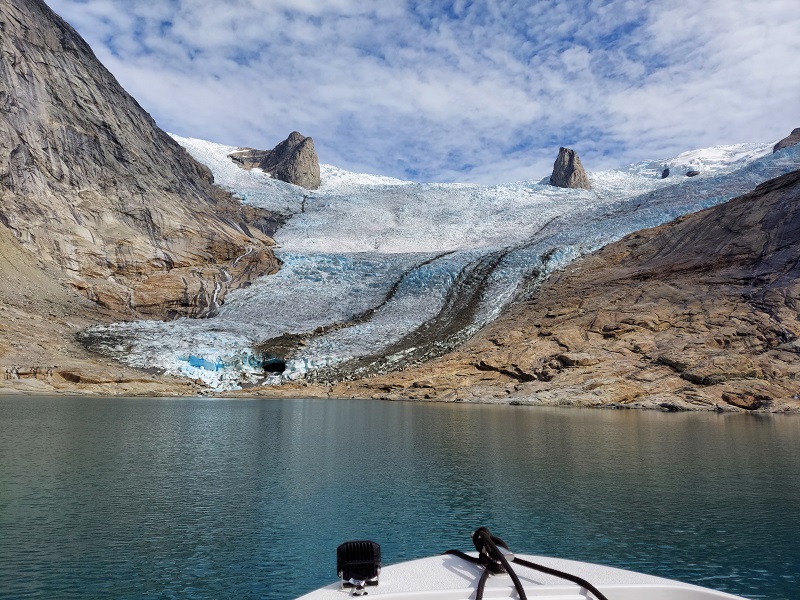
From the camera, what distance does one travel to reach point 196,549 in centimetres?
840

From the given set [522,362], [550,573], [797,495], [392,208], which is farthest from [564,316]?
[392,208]

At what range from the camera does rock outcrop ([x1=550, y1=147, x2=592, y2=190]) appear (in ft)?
354

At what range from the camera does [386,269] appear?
206 ft

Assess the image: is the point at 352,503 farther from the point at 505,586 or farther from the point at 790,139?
the point at 790,139

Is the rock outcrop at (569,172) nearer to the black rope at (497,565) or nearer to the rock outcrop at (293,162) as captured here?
the rock outcrop at (293,162)

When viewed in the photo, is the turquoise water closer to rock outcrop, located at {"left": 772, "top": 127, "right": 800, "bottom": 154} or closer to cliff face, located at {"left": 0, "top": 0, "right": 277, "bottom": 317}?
cliff face, located at {"left": 0, "top": 0, "right": 277, "bottom": 317}

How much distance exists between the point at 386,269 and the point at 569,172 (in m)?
58.4

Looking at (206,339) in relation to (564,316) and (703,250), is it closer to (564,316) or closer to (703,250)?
(564,316)

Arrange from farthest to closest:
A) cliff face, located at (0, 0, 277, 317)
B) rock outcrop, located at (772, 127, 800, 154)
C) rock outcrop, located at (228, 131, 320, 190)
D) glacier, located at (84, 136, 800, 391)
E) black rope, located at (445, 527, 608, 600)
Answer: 1. rock outcrop, located at (228, 131, 320, 190)
2. rock outcrop, located at (772, 127, 800, 154)
3. cliff face, located at (0, 0, 277, 317)
4. glacier, located at (84, 136, 800, 391)
5. black rope, located at (445, 527, 608, 600)

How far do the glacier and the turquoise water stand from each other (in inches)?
998

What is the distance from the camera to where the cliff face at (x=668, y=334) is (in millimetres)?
34500

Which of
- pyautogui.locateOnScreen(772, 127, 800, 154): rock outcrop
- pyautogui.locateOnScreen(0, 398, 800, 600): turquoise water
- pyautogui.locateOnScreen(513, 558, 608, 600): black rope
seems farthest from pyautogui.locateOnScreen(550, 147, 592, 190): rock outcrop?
pyautogui.locateOnScreen(513, 558, 608, 600): black rope

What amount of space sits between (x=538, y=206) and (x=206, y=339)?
51.4 metres

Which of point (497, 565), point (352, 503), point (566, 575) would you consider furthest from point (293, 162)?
point (566, 575)
